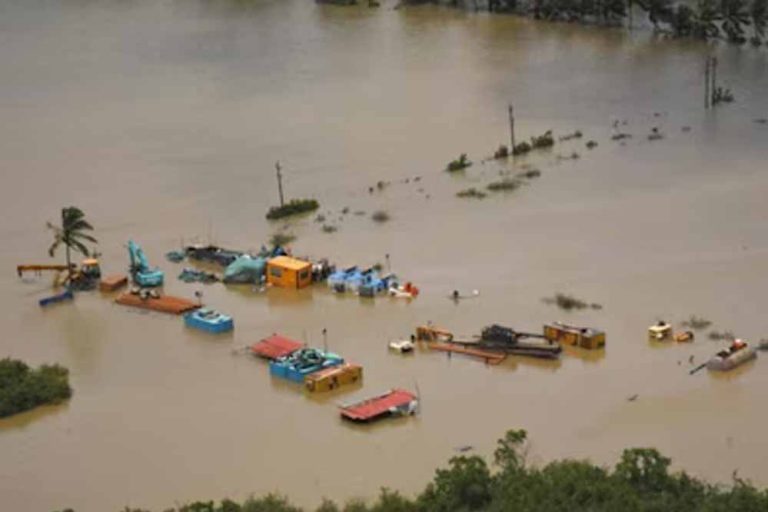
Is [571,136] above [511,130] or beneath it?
beneath

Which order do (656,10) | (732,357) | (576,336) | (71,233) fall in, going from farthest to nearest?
(656,10), (71,233), (576,336), (732,357)

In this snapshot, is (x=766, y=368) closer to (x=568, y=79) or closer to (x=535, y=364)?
(x=535, y=364)

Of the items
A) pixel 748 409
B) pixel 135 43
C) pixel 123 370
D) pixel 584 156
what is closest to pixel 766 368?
pixel 748 409

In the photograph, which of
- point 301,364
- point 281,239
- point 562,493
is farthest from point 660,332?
point 281,239

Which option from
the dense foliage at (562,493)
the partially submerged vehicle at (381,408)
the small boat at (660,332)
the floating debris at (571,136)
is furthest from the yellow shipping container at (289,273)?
the floating debris at (571,136)

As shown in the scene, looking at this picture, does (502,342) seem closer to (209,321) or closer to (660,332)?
(660,332)

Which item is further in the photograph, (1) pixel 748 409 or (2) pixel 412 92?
(2) pixel 412 92

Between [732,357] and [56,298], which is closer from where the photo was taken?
[732,357]

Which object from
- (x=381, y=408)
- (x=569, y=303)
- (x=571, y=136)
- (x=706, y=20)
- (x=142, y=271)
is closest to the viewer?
(x=381, y=408)
